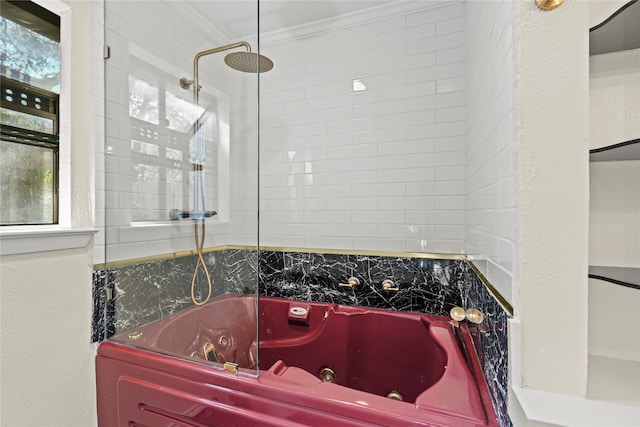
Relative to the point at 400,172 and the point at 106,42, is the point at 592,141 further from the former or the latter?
the point at 106,42

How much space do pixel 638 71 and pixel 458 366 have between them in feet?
3.51

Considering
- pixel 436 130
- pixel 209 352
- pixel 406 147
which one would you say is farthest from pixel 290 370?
pixel 436 130

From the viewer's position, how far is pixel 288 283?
225 centimetres

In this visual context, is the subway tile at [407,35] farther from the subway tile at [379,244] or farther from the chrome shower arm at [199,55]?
the subway tile at [379,244]

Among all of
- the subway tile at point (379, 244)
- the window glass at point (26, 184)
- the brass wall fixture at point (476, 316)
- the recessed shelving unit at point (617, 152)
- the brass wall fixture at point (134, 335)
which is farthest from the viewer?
the subway tile at point (379, 244)

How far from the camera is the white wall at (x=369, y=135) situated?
193 centimetres

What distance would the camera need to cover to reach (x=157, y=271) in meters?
1.77

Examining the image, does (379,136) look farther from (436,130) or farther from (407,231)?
(407,231)

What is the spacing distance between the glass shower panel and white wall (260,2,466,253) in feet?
1.10

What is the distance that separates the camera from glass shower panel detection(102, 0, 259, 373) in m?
1.62

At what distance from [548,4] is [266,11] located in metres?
1.89

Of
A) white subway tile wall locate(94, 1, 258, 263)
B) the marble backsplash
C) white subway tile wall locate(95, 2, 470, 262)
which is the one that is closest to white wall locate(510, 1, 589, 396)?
the marble backsplash

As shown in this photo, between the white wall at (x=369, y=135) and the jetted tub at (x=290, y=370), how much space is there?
0.54 m

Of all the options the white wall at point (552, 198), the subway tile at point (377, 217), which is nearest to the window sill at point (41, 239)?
the subway tile at point (377, 217)
